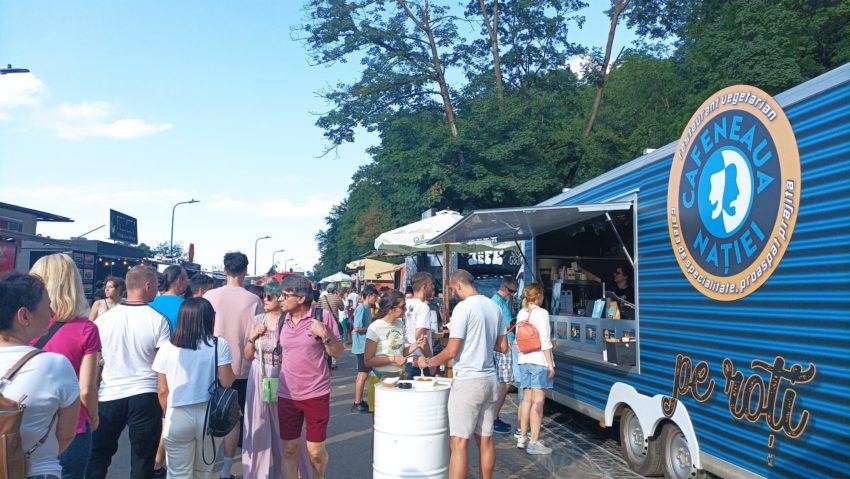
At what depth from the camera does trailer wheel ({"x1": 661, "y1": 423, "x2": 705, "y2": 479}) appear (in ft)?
16.7

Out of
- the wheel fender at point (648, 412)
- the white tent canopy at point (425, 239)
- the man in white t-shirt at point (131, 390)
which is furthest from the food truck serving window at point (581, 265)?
the man in white t-shirt at point (131, 390)

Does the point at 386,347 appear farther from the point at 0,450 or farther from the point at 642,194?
the point at 0,450

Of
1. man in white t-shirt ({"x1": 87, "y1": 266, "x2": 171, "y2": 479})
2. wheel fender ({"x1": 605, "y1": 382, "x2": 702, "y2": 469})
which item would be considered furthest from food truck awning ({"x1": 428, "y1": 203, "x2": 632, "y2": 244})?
man in white t-shirt ({"x1": 87, "y1": 266, "x2": 171, "y2": 479})

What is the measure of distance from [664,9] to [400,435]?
2248 centimetres

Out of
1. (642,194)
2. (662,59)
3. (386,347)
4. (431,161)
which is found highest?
(662,59)

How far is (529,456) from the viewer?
6.53 m

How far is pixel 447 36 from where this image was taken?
2134 centimetres

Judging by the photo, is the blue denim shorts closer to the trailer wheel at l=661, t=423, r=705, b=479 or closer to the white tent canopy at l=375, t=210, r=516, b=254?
the trailer wheel at l=661, t=423, r=705, b=479

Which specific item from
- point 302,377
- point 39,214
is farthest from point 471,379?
point 39,214

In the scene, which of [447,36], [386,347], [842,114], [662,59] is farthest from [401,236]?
[662,59]

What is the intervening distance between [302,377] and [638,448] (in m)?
3.32

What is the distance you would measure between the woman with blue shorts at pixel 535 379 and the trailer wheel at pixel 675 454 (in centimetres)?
139

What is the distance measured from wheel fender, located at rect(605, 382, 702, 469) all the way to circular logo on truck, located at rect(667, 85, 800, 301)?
105 centimetres

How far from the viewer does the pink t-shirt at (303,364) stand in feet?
14.9
